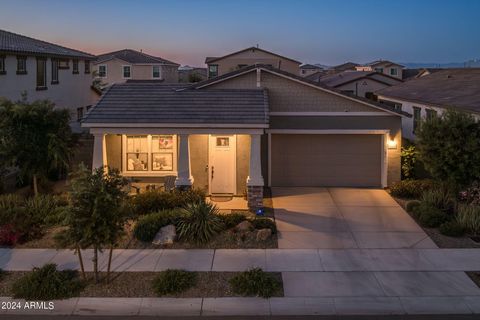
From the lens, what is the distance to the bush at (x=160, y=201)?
16547 mm

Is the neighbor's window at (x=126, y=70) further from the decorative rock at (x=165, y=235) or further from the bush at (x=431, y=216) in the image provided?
the bush at (x=431, y=216)

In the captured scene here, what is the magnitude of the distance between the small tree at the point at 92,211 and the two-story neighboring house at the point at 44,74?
10354 millimetres

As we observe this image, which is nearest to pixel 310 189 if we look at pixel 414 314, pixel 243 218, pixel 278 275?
pixel 243 218

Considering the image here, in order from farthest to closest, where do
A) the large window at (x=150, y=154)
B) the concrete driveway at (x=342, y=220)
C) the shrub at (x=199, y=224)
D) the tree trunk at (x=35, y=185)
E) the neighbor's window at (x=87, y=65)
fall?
the neighbor's window at (x=87, y=65) < the large window at (x=150, y=154) < the tree trunk at (x=35, y=185) < the concrete driveway at (x=342, y=220) < the shrub at (x=199, y=224)

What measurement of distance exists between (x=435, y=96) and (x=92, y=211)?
18.0 m

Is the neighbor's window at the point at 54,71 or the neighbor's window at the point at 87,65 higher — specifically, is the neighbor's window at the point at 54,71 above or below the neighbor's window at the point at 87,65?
below

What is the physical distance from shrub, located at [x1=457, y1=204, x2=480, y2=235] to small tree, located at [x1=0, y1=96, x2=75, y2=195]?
1215 centimetres

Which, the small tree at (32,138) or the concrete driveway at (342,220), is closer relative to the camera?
the concrete driveway at (342,220)

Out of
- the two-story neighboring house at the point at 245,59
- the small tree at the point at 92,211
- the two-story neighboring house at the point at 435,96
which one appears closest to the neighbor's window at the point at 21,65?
the small tree at the point at 92,211

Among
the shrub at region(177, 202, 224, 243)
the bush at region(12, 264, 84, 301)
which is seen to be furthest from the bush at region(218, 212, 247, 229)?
the bush at region(12, 264, 84, 301)

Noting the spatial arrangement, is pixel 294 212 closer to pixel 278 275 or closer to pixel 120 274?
pixel 278 275

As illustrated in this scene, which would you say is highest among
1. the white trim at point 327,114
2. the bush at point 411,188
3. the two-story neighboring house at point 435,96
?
the two-story neighboring house at point 435,96

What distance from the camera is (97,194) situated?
11.0 meters

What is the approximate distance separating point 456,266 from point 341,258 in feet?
8.41
